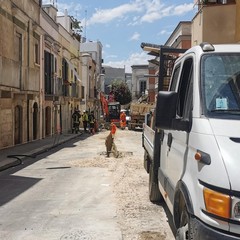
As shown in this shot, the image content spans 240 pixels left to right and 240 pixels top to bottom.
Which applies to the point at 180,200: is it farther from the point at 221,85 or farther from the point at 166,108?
the point at 221,85

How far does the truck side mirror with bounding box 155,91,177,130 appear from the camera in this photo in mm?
3883

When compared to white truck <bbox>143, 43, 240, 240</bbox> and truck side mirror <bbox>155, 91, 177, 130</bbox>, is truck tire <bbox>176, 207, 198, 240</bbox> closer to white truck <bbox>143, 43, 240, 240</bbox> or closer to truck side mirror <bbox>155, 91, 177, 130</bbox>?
white truck <bbox>143, 43, 240, 240</bbox>

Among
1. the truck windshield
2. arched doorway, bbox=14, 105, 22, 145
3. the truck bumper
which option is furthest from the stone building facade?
the truck bumper

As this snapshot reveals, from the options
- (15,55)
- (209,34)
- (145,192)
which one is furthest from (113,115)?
(145,192)

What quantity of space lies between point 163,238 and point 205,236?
8.86ft

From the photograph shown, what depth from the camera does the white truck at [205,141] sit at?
3.07 m

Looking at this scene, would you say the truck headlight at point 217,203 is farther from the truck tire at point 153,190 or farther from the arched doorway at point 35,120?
the arched doorway at point 35,120

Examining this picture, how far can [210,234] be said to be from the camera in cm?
309

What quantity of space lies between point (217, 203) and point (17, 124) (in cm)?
1996

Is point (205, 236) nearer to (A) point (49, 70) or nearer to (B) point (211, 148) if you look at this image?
(B) point (211, 148)

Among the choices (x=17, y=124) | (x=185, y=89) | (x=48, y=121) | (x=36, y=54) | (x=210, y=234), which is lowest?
(x=48, y=121)

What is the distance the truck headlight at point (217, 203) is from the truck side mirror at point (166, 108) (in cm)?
95

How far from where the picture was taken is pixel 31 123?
24.3m

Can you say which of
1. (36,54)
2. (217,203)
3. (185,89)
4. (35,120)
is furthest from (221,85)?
(36,54)
